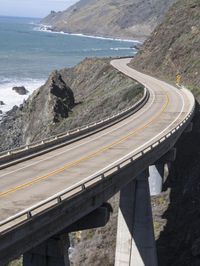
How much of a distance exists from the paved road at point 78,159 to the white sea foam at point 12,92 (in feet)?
Result: 196

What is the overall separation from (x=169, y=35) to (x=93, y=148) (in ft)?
233

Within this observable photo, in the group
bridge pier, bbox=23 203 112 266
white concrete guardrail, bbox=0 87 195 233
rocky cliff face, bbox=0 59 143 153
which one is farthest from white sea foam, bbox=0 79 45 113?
bridge pier, bbox=23 203 112 266

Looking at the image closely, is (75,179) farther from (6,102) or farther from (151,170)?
(6,102)

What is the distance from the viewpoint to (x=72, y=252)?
145 ft

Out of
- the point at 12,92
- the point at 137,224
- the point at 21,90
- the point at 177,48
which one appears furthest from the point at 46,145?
the point at 12,92

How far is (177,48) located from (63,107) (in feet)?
93.9

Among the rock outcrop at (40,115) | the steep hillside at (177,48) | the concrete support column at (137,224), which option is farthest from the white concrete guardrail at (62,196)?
the steep hillside at (177,48)

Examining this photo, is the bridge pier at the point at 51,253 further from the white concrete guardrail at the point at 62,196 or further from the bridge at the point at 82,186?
the white concrete guardrail at the point at 62,196

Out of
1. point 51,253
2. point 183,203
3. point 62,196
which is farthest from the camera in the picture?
point 183,203

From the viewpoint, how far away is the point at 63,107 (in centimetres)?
8131

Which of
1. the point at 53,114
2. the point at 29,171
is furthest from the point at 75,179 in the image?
the point at 53,114

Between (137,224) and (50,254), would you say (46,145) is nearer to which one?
(137,224)

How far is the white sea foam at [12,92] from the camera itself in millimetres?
118350

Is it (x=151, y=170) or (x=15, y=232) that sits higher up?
(x=15, y=232)
